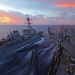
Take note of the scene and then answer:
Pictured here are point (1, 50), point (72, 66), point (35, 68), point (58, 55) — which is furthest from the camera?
point (1, 50)

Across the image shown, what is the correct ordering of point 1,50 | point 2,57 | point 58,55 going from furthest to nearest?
point 1,50 < point 2,57 < point 58,55

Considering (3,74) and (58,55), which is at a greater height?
(58,55)

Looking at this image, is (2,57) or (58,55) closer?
(58,55)

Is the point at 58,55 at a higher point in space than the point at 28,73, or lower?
higher

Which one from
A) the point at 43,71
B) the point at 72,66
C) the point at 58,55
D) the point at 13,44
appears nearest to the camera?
the point at 43,71

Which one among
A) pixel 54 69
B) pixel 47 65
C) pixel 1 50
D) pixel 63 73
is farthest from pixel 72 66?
pixel 1 50

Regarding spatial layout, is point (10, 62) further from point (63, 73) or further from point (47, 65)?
point (63, 73)

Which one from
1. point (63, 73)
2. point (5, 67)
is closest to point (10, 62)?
point (5, 67)

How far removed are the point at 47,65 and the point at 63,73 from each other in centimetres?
241

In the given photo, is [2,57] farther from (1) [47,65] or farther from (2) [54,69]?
(2) [54,69]

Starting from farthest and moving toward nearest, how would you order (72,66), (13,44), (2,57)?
(13,44), (2,57), (72,66)

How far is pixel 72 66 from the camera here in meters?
22.5

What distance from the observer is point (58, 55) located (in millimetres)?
21172

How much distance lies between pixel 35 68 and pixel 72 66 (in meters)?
6.73
